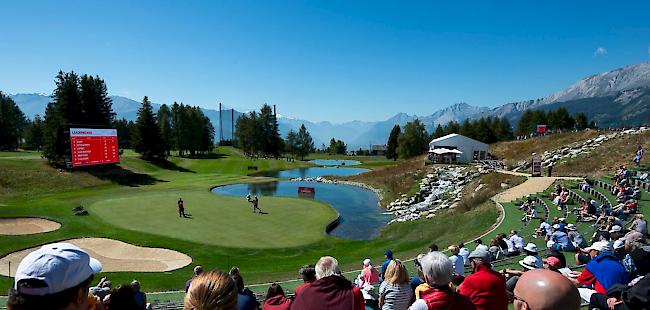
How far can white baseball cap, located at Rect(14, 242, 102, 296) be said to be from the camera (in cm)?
268

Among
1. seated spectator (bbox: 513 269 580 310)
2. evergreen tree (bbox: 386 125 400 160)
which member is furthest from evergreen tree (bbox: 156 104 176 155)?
seated spectator (bbox: 513 269 580 310)

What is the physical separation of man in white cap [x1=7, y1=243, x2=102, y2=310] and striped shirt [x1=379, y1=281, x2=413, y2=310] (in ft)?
16.0

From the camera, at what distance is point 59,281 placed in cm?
272

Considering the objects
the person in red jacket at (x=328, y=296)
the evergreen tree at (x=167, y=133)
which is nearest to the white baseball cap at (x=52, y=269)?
the person in red jacket at (x=328, y=296)

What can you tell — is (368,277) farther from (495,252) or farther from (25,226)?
(25,226)

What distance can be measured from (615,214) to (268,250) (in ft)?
57.6

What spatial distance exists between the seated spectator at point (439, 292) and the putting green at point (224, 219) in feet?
65.5

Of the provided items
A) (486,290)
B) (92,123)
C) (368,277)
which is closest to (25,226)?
(368,277)

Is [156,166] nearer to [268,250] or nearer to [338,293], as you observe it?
[268,250]

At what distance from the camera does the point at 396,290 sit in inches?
256

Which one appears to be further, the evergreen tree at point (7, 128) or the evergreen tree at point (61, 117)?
the evergreen tree at point (7, 128)

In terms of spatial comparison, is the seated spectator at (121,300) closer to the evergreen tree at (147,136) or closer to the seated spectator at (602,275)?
the seated spectator at (602,275)

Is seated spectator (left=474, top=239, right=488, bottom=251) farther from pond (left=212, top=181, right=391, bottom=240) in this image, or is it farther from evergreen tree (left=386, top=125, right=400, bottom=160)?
evergreen tree (left=386, top=125, right=400, bottom=160)

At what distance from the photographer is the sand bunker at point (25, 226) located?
2473cm
